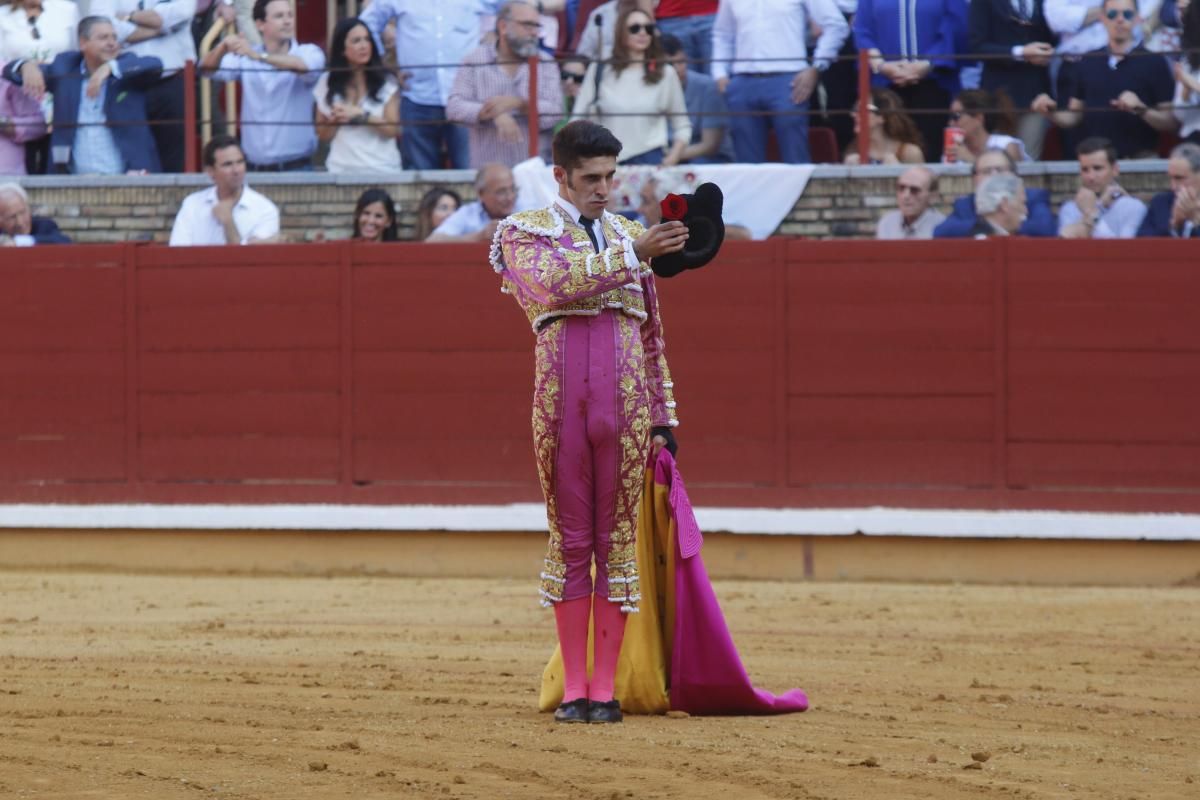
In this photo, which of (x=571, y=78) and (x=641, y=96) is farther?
(x=571, y=78)

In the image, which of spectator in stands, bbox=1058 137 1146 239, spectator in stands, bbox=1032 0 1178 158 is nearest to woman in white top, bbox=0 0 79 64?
spectator in stands, bbox=1032 0 1178 158

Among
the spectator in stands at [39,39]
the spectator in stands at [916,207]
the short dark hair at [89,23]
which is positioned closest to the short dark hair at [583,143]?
the spectator in stands at [916,207]

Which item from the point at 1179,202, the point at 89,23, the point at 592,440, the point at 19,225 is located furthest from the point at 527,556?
the point at 592,440

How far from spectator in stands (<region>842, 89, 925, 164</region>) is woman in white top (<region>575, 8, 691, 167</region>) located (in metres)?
0.82

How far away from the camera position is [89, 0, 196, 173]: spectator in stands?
994 cm

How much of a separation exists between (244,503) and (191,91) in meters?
1.95

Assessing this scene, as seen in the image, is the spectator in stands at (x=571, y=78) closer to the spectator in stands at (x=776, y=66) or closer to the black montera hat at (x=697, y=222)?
the spectator in stands at (x=776, y=66)

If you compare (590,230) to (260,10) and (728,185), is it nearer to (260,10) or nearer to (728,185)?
(728,185)

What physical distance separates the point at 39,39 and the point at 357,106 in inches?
68.0

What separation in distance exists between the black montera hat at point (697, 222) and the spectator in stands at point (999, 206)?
419 centimetres

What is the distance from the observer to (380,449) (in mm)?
9031

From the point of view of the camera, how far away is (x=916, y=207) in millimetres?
8789

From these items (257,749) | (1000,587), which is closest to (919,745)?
(257,749)

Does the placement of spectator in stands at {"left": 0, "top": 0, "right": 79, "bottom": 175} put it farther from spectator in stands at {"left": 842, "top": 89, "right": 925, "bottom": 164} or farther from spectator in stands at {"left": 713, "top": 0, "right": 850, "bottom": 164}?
spectator in stands at {"left": 842, "top": 89, "right": 925, "bottom": 164}
